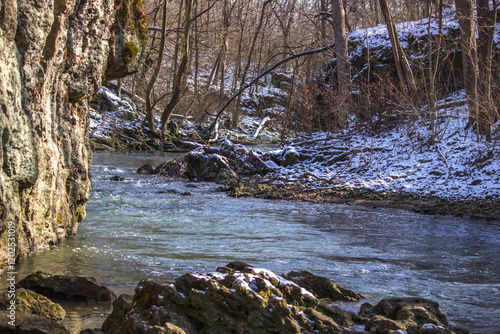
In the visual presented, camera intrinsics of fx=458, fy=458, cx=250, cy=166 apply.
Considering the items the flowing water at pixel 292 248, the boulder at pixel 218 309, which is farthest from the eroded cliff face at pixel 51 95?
the boulder at pixel 218 309

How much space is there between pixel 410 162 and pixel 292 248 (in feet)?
21.1

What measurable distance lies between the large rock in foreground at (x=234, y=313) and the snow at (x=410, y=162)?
6744mm

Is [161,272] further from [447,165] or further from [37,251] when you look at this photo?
[447,165]

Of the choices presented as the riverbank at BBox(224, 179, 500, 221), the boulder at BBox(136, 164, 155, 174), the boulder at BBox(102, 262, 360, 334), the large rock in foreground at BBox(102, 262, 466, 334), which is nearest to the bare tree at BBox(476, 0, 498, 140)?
the riverbank at BBox(224, 179, 500, 221)

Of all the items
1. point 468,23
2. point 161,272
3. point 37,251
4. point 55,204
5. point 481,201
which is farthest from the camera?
point 468,23

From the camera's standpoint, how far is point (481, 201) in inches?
339

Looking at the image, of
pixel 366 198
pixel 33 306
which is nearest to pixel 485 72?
pixel 366 198

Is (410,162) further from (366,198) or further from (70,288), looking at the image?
(70,288)

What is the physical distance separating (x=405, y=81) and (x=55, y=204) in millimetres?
10444

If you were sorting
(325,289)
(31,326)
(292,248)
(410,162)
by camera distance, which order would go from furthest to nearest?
(410,162)
(292,248)
(325,289)
(31,326)

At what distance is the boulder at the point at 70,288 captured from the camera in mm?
3672

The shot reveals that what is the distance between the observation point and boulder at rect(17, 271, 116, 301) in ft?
12.0

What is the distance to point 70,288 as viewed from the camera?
3695mm

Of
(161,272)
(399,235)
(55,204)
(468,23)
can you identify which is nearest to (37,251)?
(55,204)
